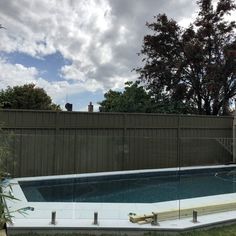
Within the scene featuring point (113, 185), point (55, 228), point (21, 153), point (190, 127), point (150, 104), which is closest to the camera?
point (55, 228)

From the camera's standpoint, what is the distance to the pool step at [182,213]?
6.14 metres

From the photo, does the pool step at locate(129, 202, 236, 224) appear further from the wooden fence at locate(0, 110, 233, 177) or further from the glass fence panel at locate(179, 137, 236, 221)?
the wooden fence at locate(0, 110, 233, 177)

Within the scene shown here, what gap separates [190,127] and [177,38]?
7.84 m

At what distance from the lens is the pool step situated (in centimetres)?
614

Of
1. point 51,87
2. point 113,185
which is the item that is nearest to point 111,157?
point 113,185

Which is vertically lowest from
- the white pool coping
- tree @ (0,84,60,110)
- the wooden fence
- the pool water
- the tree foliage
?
the white pool coping

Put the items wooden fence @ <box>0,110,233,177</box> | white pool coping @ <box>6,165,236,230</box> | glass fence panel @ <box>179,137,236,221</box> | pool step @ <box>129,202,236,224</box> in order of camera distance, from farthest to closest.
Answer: wooden fence @ <box>0,110,233,177</box>
glass fence panel @ <box>179,137,236,221</box>
pool step @ <box>129,202,236,224</box>
white pool coping @ <box>6,165,236,230</box>

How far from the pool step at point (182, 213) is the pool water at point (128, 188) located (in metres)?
0.56

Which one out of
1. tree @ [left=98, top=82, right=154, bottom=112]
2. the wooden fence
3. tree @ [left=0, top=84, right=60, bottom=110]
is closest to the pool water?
the wooden fence

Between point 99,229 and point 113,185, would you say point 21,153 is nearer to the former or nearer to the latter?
point 113,185

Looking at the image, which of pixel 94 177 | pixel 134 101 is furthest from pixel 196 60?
pixel 94 177

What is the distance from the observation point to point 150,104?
1975 cm

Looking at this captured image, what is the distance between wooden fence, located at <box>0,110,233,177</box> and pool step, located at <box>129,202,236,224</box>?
2.12m

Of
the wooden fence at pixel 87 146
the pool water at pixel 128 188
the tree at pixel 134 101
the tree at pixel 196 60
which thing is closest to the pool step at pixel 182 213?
the pool water at pixel 128 188
